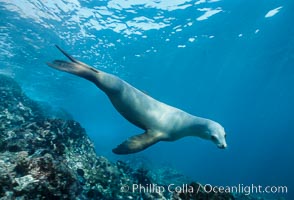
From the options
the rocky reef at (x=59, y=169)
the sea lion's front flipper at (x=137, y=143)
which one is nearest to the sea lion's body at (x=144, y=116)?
the sea lion's front flipper at (x=137, y=143)

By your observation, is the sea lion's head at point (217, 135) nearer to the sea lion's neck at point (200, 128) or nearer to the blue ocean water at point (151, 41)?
the sea lion's neck at point (200, 128)

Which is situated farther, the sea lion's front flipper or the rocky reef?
the sea lion's front flipper

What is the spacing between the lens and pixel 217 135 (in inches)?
192

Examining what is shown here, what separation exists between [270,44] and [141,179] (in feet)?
67.8

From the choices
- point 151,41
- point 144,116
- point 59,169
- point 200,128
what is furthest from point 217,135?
point 151,41

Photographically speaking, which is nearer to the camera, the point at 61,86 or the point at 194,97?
the point at 61,86

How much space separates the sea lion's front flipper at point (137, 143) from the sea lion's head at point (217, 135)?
1.02 m

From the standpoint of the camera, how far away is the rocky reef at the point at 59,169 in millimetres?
3053

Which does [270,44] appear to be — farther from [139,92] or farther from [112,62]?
[139,92]

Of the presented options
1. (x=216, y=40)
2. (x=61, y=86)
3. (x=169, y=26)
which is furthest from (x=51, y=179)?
(x=61, y=86)

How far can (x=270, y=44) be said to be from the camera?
23109 millimetres

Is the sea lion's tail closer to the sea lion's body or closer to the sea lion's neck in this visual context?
the sea lion's body

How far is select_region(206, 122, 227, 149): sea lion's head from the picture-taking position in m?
4.79

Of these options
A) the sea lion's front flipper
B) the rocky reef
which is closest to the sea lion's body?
the sea lion's front flipper
